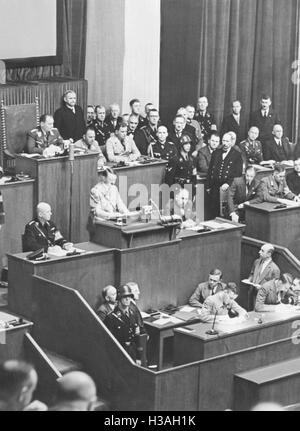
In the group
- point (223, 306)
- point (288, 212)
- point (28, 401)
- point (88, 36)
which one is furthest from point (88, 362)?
point (88, 36)

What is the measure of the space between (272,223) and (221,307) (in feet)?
5.33

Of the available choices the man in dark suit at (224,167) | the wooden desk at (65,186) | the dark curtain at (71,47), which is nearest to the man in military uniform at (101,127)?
the dark curtain at (71,47)

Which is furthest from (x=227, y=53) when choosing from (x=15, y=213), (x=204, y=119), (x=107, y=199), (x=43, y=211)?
(x=43, y=211)

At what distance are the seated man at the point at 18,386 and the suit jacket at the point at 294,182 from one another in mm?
3779

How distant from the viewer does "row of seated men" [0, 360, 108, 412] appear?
888 cm

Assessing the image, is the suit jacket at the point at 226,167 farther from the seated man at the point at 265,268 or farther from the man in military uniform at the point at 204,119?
the man in military uniform at the point at 204,119

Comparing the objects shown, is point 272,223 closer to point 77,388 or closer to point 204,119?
point 204,119

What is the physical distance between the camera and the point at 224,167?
1142cm

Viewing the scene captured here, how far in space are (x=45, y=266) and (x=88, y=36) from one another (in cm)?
472

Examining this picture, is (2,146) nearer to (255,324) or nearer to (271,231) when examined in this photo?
(271,231)

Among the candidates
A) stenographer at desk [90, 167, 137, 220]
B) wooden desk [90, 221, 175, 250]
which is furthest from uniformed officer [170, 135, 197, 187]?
wooden desk [90, 221, 175, 250]

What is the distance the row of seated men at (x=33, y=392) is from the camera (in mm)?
8875

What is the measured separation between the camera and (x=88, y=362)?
9.28 metres

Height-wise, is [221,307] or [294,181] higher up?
[294,181]
